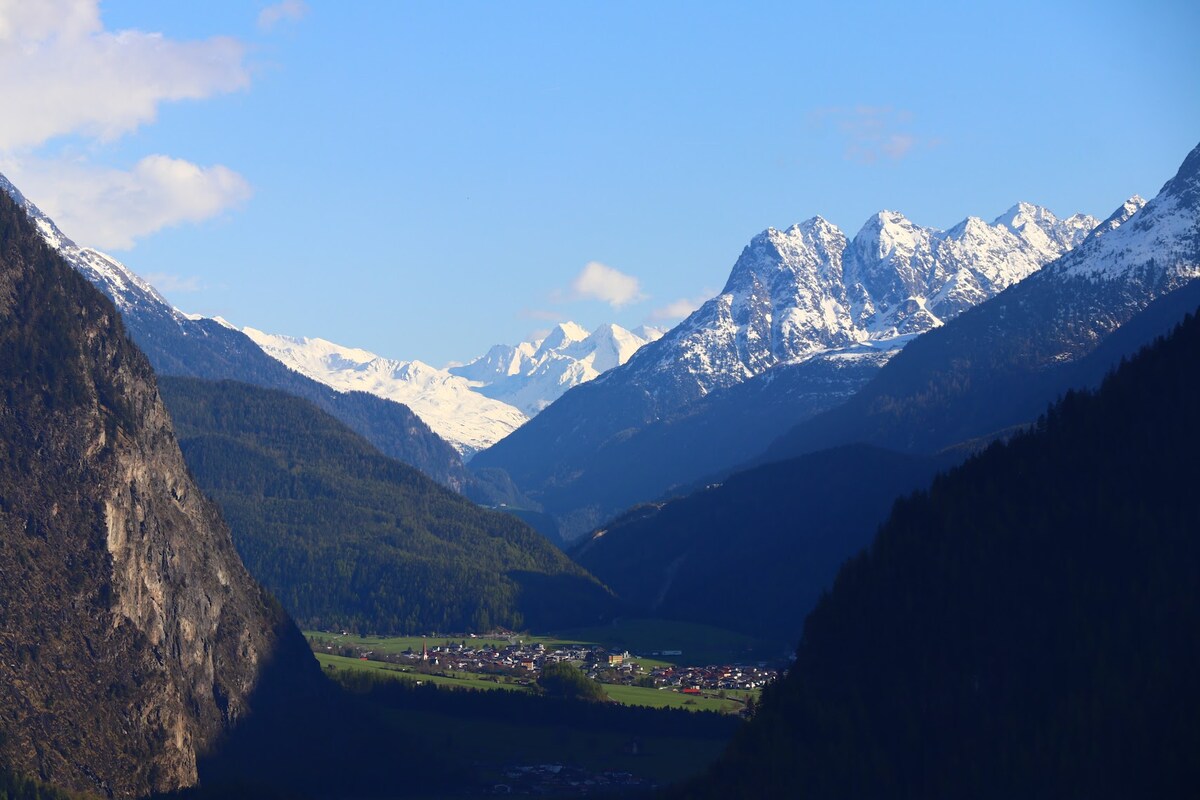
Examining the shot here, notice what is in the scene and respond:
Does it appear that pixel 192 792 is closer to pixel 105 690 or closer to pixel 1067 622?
pixel 105 690

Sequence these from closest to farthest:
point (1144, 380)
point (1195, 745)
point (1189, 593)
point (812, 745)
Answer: point (1195, 745) → point (1189, 593) → point (812, 745) → point (1144, 380)

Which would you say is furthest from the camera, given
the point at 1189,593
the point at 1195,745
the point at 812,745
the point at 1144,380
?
the point at 1144,380

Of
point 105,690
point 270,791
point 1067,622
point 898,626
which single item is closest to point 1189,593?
point 1067,622

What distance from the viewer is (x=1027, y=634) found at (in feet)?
546

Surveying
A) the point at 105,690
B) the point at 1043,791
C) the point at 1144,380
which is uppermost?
the point at 1144,380

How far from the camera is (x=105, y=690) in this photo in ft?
649

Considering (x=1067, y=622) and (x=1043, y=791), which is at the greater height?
(x=1067, y=622)

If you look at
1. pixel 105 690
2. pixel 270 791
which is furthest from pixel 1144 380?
pixel 105 690

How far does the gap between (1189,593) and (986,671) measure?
1791cm

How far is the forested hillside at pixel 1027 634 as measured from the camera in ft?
495

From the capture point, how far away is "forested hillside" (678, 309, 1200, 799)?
495ft

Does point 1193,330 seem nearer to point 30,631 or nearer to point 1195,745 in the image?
point 1195,745

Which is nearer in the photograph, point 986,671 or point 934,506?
point 986,671

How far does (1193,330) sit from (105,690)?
355ft
